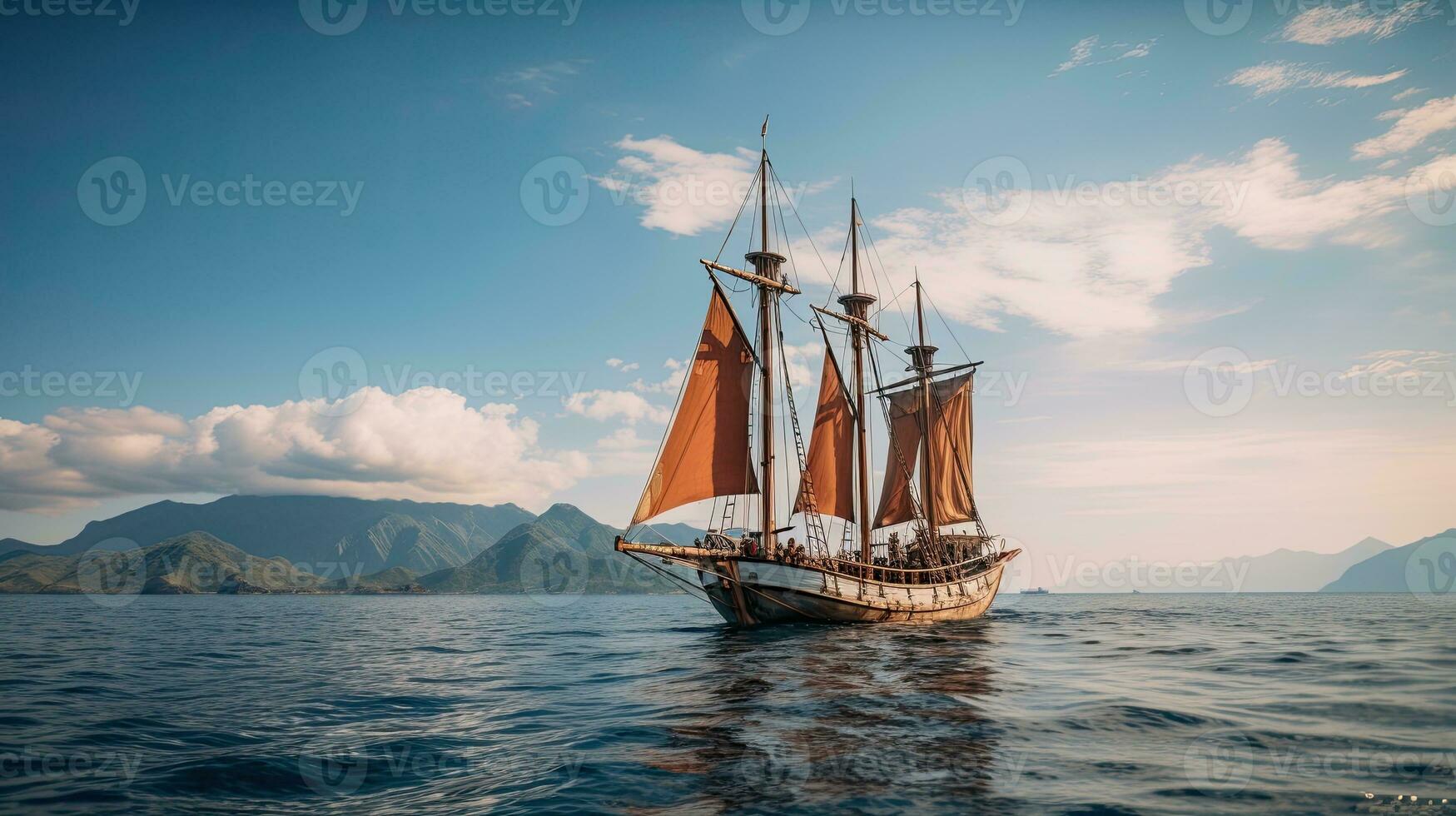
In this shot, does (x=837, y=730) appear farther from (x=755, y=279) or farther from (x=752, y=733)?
(x=755, y=279)

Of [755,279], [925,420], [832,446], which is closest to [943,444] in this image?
[925,420]

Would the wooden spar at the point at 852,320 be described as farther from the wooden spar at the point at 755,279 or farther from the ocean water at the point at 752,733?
the ocean water at the point at 752,733

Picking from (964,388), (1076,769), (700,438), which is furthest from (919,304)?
(1076,769)

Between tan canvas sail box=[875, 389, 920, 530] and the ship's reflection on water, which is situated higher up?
tan canvas sail box=[875, 389, 920, 530]

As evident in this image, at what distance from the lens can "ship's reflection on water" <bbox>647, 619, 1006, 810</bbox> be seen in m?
13.0

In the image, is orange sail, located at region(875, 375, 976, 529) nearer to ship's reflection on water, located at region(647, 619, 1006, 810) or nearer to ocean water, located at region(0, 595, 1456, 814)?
ocean water, located at region(0, 595, 1456, 814)

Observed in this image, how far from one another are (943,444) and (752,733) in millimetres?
67899

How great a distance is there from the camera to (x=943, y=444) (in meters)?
80.9

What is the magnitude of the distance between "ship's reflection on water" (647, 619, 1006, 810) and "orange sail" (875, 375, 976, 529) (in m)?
46.0

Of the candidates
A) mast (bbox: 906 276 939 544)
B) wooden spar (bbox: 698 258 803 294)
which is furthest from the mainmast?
mast (bbox: 906 276 939 544)

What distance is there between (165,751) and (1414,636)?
6519cm

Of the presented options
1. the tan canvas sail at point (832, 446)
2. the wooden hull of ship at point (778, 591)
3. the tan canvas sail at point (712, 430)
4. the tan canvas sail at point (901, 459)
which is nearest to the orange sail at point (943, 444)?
the tan canvas sail at point (901, 459)

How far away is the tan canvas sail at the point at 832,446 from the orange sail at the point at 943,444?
15683mm

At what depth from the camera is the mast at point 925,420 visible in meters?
75.1
